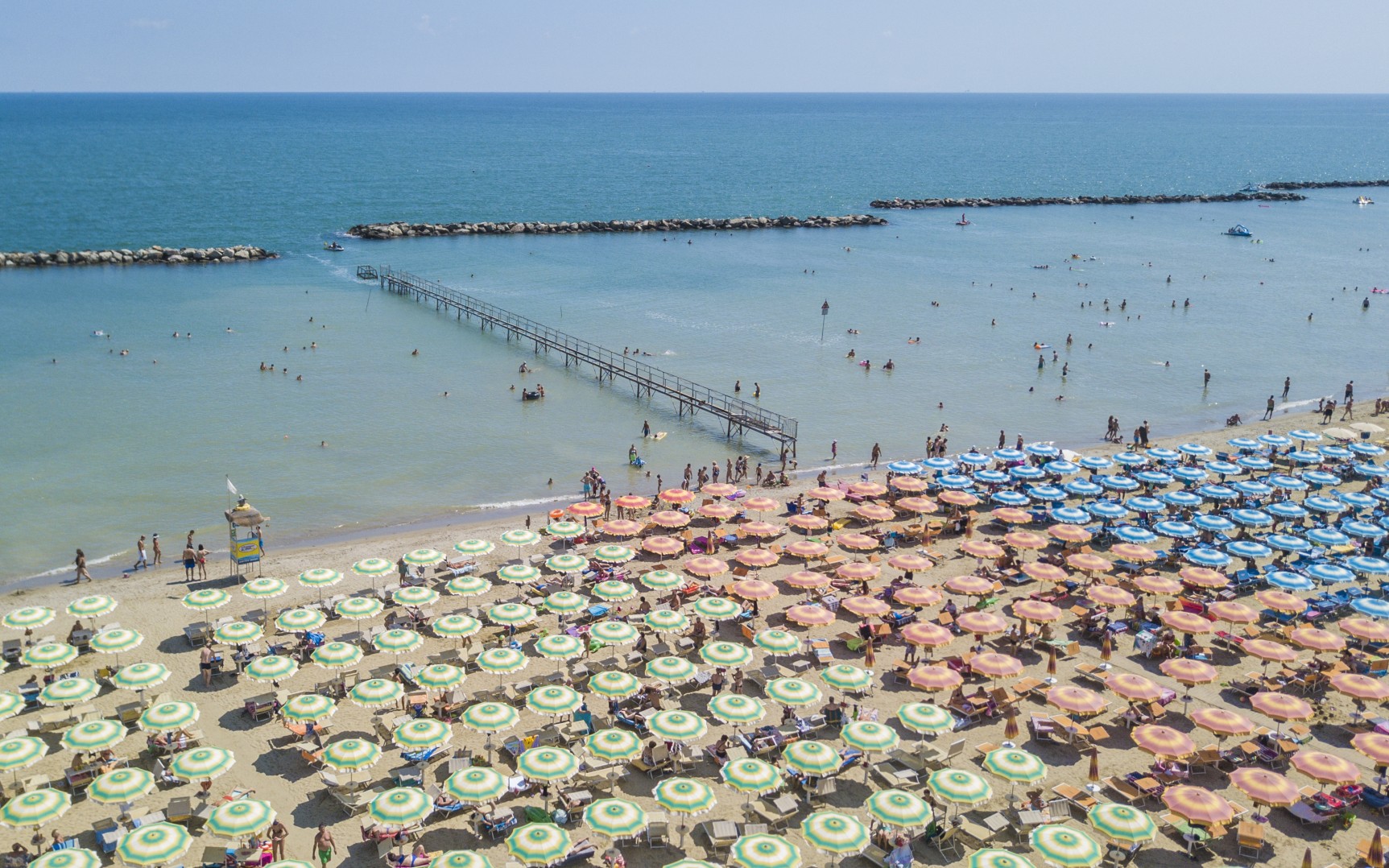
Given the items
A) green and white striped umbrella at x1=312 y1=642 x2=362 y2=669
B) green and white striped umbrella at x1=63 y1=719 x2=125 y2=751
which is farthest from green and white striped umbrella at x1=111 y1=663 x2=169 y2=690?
green and white striped umbrella at x1=312 y1=642 x2=362 y2=669

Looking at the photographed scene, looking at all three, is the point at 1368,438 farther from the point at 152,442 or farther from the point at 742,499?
the point at 152,442

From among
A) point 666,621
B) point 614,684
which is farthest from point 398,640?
point 666,621

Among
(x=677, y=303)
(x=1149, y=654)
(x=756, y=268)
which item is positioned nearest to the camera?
(x=1149, y=654)

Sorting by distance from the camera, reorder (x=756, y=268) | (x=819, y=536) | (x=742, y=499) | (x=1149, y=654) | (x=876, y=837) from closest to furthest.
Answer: (x=876, y=837)
(x=1149, y=654)
(x=819, y=536)
(x=742, y=499)
(x=756, y=268)

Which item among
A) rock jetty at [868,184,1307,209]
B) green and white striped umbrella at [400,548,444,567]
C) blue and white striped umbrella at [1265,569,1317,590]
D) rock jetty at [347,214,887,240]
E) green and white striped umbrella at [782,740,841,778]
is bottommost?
green and white striped umbrella at [400,548,444,567]

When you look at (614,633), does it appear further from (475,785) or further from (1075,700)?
(1075,700)

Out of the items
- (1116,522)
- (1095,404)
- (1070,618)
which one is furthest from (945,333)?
(1070,618)

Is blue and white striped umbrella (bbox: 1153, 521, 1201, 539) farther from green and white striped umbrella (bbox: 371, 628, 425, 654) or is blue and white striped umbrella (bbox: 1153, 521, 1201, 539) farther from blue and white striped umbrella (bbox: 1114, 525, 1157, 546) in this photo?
green and white striped umbrella (bbox: 371, 628, 425, 654)
